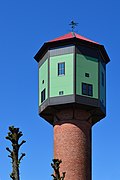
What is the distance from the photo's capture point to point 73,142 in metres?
36.2

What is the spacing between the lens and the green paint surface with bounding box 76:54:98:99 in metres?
36.6

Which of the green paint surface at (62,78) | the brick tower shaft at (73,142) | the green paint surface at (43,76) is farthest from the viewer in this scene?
the green paint surface at (43,76)

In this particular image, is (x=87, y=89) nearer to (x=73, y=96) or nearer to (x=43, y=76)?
(x=73, y=96)

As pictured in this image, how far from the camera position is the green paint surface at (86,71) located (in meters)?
36.6

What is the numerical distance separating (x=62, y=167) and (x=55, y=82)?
5618mm

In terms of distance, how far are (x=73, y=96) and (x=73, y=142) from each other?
2.98 meters

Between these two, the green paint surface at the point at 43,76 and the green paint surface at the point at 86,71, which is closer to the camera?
the green paint surface at the point at 86,71

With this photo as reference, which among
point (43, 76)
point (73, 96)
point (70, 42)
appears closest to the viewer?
point (73, 96)

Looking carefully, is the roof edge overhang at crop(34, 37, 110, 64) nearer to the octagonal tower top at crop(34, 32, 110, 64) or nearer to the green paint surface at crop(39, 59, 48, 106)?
the octagonal tower top at crop(34, 32, 110, 64)

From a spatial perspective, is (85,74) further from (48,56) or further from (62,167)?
(62,167)

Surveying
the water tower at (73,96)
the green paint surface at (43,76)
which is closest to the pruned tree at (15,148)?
the water tower at (73,96)

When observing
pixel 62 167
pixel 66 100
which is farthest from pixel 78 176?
pixel 66 100

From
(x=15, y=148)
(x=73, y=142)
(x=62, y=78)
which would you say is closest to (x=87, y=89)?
(x=62, y=78)

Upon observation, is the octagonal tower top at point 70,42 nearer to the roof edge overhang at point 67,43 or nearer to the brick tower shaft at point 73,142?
the roof edge overhang at point 67,43
